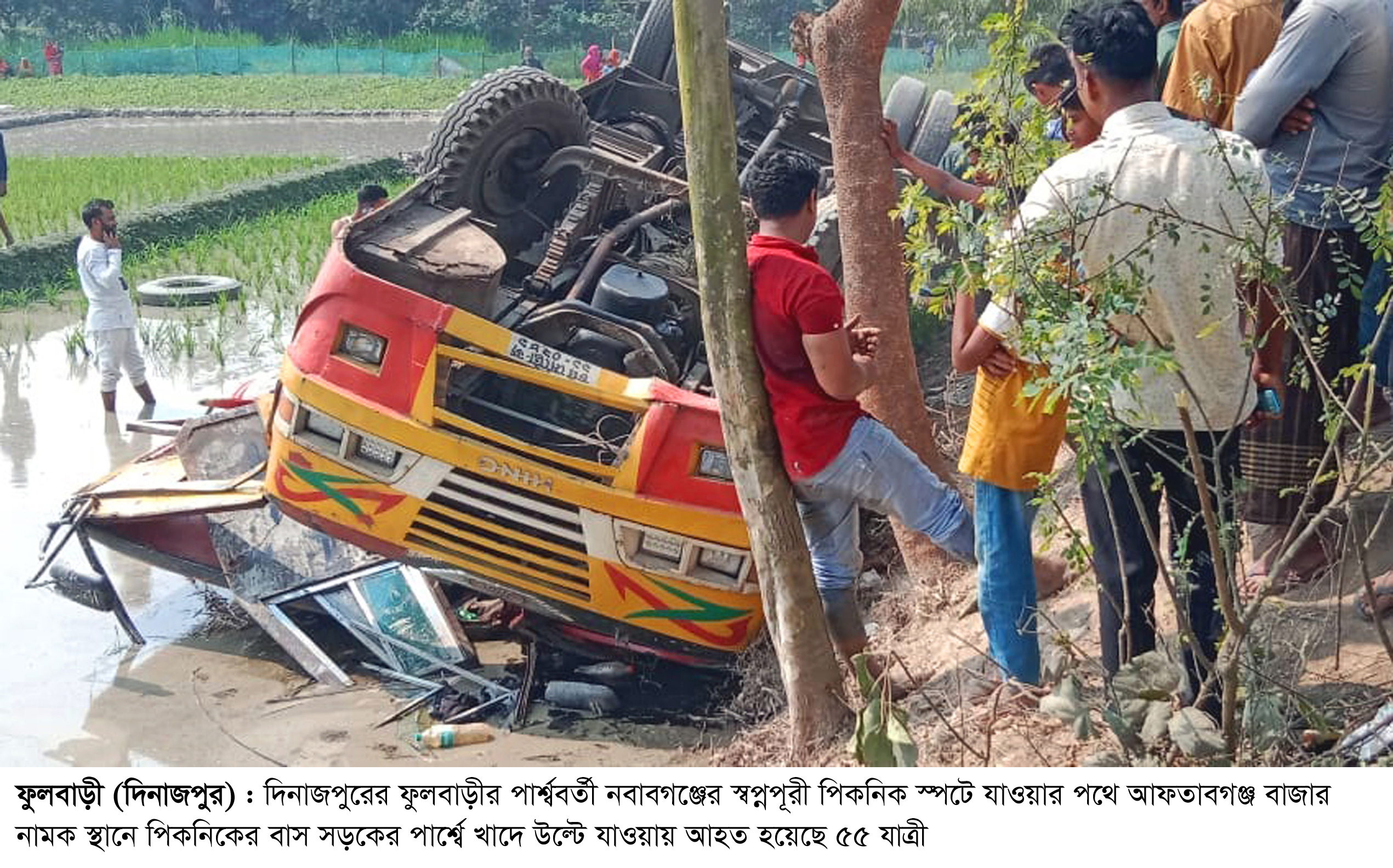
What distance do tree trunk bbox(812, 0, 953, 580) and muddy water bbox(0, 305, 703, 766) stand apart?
1.36 metres

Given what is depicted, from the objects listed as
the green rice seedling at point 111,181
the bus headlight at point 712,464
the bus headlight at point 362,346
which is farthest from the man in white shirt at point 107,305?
the green rice seedling at point 111,181

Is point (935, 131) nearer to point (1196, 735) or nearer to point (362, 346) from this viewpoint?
point (362, 346)

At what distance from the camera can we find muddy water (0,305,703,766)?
18.6ft

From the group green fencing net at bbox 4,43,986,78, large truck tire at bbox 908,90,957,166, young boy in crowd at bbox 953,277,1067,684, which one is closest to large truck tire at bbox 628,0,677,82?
large truck tire at bbox 908,90,957,166

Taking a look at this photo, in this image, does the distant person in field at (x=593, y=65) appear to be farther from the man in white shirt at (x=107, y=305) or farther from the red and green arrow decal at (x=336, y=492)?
the red and green arrow decal at (x=336, y=492)

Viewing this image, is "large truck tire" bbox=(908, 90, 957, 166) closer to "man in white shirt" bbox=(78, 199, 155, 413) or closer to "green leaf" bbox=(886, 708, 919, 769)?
"man in white shirt" bbox=(78, 199, 155, 413)

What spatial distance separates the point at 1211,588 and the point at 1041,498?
52cm

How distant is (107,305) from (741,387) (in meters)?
6.88

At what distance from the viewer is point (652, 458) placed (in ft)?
18.2

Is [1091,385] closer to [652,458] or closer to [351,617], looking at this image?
[652,458]

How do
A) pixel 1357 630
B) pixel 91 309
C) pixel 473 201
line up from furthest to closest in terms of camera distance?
pixel 91 309
pixel 473 201
pixel 1357 630

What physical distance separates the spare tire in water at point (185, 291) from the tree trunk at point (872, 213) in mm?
8675

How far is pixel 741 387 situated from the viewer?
4289 mm
